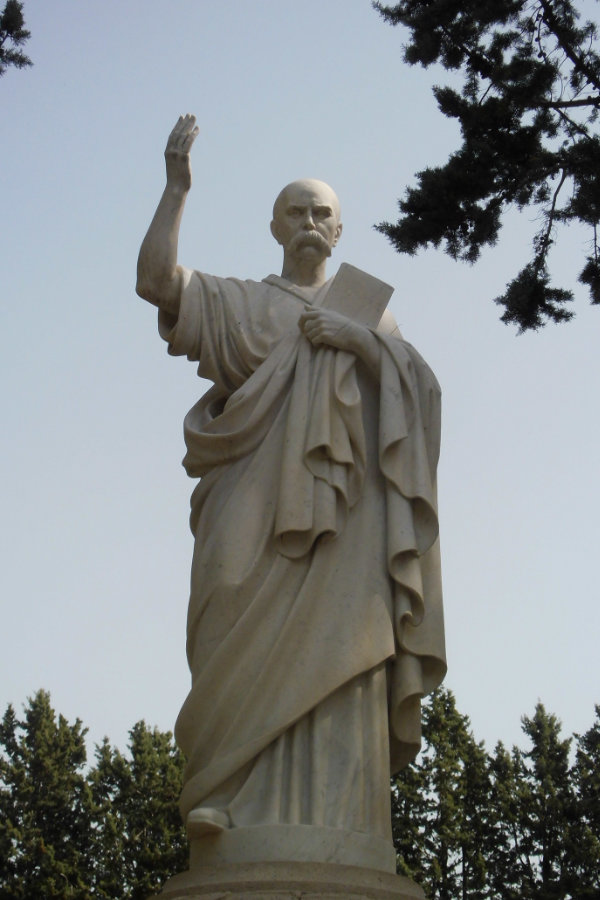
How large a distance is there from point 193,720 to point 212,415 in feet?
6.14

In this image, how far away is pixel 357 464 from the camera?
6.91 meters

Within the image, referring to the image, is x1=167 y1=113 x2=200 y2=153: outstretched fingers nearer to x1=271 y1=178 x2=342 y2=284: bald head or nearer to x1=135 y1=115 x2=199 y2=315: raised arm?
x1=135 y1=115 x2=199 y2=315: raised arm

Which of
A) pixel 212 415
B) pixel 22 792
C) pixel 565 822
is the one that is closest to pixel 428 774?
pixel 565 822

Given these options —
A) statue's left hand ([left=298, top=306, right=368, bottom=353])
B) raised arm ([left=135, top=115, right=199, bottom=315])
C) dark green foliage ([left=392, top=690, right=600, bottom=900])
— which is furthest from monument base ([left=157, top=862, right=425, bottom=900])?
dark green foliage ([left=392, top=690, right=600, bottom=900])

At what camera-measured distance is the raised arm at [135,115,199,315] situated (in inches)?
288

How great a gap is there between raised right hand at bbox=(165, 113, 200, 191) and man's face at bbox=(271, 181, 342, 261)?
79 centimetres

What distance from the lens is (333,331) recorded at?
23.5 feet

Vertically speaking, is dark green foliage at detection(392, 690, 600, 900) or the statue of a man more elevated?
dark green foliage at detection(392, 690, 600, 900)

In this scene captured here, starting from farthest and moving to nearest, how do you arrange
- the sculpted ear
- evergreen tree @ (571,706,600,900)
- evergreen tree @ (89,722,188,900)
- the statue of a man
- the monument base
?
evergreen tree @ (89,722,188,900), evergreen tree @ (571,706,600,900), the sculpted ear, the statue of a man, the monument base

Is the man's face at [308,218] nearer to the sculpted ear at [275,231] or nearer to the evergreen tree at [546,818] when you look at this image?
the sculpted ear at [275,231]

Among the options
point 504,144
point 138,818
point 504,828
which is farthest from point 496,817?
point 504,144

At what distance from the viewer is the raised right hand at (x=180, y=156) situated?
7.32m

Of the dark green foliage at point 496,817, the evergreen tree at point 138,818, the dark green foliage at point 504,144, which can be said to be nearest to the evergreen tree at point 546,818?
the dark green foliage at point 496,817

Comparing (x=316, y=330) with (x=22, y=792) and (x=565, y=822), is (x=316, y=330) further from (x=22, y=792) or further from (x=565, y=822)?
(x=22, y=792)
